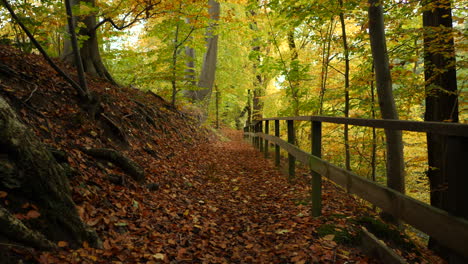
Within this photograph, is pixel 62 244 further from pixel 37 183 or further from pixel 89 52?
pixel 89 52

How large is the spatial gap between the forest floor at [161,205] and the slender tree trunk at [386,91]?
84 centimetres

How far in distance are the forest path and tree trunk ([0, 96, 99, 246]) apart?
113cm

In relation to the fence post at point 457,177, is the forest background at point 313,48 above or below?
above

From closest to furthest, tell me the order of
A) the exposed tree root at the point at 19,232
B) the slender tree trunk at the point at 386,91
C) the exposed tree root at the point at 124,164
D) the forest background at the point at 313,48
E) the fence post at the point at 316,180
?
the exposed tree root at the point at 19,232 < the fence post at the point at 316,180 < the exposed tree root at the point at 124,164 < the slender tree trunk at the point at 386,91 < the forest background at the point at 313,48

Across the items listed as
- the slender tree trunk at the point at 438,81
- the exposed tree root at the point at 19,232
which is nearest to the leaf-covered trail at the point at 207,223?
the exposed tree root at the point at 19,232

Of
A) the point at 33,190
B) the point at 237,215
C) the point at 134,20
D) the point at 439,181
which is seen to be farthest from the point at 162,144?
the point at 439,181

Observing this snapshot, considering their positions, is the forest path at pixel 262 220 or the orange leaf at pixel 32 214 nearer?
the orange leaf at pixel 32 214

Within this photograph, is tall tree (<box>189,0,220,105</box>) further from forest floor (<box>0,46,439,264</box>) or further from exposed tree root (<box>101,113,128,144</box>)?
exposed tree root (<box>101,113,128,144</box>)

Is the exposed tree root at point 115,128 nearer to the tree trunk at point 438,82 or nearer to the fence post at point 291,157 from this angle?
the fence post at point 291,157

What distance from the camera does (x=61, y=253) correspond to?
91.6 inches

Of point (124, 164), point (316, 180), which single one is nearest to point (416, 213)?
point (316, 180)

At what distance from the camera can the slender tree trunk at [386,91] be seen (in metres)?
4.68

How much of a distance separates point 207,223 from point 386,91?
3619 mm

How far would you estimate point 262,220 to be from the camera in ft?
13.5
